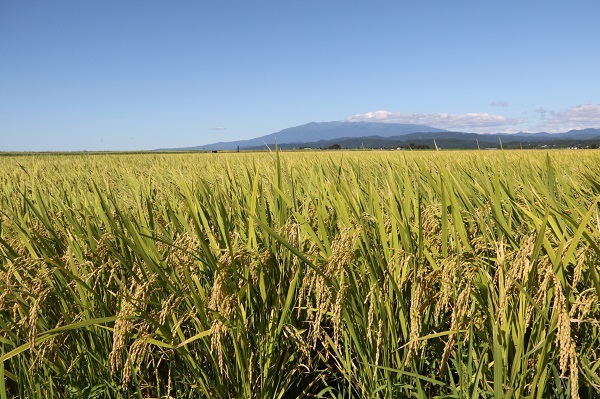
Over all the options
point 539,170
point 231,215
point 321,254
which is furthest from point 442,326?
point 539,170

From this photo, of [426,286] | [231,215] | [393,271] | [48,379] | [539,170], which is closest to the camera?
[426,286]

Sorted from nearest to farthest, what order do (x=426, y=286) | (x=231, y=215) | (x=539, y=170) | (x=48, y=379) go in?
(x=426, y=286), (x=48, y=379), (x=231, y=215), (x=539, y=170)

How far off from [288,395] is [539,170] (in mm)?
2889

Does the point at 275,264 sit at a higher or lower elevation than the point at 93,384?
higher

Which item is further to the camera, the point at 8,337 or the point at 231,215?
the point at 231,215

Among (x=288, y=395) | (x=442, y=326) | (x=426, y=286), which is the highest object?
(x=426, y=286)

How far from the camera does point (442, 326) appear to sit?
1.47 metres

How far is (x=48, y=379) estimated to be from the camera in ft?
4.89

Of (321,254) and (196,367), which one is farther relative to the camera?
(321,254)

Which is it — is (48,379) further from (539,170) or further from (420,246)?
(539,170)

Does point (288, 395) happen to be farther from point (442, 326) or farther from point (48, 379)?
point (48, 379)

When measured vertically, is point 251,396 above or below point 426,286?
below

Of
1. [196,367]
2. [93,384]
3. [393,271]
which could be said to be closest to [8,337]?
[93,384]

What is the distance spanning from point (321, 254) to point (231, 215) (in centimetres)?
74
